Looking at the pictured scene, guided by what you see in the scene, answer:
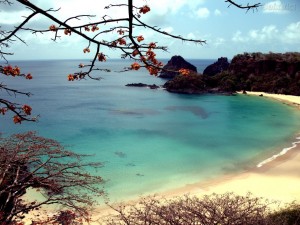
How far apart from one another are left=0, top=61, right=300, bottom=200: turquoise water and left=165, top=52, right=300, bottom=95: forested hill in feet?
44.0

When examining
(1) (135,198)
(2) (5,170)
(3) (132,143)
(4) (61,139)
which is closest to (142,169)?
(1) (135,198)

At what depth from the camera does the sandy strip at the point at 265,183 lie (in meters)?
25.0

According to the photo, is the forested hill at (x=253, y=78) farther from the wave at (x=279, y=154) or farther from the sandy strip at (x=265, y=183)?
the sandy strip at (x=265, y=183)

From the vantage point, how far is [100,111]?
212 feet

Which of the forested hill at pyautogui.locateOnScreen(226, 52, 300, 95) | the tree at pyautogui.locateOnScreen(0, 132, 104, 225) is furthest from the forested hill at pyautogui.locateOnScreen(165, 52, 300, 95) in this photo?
the tree at pyautogui.locateOnScreen(0, 132, 104, 225)

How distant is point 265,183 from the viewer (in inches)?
1072

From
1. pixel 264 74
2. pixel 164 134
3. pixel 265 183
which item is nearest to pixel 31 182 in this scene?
pixel 265 183

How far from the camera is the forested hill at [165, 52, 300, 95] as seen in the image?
8844 centimetres

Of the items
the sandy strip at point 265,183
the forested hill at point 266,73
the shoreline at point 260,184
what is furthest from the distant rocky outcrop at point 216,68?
the sandy strip at point 265,183

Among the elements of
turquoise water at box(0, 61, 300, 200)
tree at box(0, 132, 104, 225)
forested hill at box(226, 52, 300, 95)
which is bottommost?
turquoise water at box(0, 61, 300, 200)

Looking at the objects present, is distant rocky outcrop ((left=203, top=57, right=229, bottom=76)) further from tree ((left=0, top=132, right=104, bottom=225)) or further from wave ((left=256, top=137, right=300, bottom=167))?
tree ((left=0, top=132, right=104, bottom=225))

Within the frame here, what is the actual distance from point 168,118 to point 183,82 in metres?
38.8

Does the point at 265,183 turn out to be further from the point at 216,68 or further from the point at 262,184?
the point at 216,68

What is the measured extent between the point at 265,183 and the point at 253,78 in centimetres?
7197
